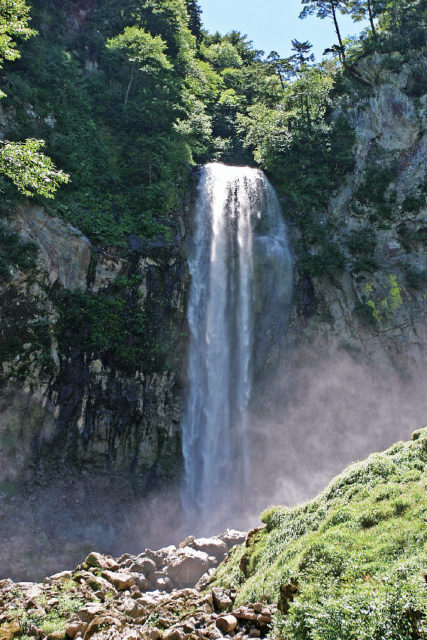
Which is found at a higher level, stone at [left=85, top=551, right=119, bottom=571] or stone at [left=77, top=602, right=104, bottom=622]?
stone at [left=85, top=551, right=119, bottom=571]

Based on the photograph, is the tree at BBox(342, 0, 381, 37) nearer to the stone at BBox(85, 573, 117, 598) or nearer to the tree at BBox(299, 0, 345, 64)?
the tree at BBox(299, 0, 345, 64)

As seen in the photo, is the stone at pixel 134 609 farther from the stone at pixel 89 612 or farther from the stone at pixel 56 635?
the stone at pixel 56 635

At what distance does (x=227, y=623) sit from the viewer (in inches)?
261

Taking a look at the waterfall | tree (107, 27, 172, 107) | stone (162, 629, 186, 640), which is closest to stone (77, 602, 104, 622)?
stone (162, 629, 186, 640)

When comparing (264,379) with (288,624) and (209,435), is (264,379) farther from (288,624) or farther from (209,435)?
(288,624)

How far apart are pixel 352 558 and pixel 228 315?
1583 centimetres

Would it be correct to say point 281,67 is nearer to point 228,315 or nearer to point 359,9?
point 359,9

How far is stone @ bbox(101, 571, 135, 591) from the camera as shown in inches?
397

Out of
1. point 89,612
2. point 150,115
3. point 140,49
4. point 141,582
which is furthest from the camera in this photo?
point 140,49

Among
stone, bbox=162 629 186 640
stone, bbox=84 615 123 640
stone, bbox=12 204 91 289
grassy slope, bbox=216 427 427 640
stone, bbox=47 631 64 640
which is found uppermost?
stone, bbox=12 204 91 289

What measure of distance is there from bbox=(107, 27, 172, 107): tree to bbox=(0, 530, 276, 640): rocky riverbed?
2410 centimetres

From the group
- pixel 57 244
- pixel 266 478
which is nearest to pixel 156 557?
pixel 266 478

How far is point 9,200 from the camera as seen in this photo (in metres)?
17.3

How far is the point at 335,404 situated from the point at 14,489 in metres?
14.6
